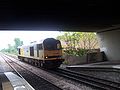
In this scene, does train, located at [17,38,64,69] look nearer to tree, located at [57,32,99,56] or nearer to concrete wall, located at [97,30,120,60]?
concrete wall, located at [97,30,120,60]

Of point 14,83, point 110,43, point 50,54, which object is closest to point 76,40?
point 110,43

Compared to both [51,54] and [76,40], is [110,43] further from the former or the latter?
[76,40]

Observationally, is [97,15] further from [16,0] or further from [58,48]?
[16,0]

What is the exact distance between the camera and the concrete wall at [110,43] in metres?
32.7

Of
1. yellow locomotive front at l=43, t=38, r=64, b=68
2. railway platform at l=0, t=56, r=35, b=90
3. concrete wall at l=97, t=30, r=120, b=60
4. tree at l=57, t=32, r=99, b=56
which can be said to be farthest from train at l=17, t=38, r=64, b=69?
railway platform at l=0, t=56, r=35, b=90

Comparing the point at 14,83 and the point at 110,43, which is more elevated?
the point at 110,43

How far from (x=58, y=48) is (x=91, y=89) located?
554 inches

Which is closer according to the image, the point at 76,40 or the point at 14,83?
the point at 14,83

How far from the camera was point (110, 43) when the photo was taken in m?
34.6

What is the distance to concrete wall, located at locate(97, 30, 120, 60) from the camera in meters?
32.7

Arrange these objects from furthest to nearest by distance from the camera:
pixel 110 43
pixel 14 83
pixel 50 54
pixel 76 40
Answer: pixel 76 40 < pixel 110 43 < pixel 50 54 < pixel 14 83

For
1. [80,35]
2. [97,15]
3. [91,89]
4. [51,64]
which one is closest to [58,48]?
[51,64]

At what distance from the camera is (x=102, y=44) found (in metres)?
37.4

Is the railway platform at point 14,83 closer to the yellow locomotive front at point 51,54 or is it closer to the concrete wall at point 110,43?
the yellow locomotive front at point 51,54
